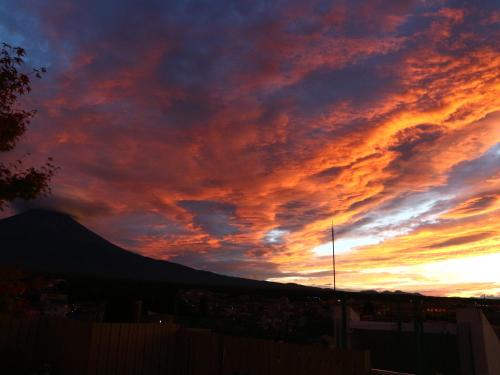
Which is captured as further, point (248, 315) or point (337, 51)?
point (248, 315)

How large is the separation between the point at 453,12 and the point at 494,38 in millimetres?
1545

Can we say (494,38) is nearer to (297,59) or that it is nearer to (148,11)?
(297,59)

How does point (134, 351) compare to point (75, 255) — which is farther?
point (75, 255)

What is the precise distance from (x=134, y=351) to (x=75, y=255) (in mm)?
111890

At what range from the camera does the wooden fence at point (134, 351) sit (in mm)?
13266

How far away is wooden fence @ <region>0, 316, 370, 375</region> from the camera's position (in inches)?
522

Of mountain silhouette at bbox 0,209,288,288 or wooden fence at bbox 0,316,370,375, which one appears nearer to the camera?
wooden fence at bbox 0,316,370,375

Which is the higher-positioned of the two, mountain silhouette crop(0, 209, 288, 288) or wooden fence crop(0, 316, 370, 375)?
mountain silhouette crop(0, 209, 288, 288)

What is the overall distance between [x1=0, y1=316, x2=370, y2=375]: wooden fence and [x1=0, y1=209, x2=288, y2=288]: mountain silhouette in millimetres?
80335

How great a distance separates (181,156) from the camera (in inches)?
937

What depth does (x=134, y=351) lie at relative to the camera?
1534cm

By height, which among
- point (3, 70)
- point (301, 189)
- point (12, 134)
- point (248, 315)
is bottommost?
point (248, 315)

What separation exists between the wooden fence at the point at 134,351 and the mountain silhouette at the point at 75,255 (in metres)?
→ 80.3

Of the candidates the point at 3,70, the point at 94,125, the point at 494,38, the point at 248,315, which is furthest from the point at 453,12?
the point at 248,315
